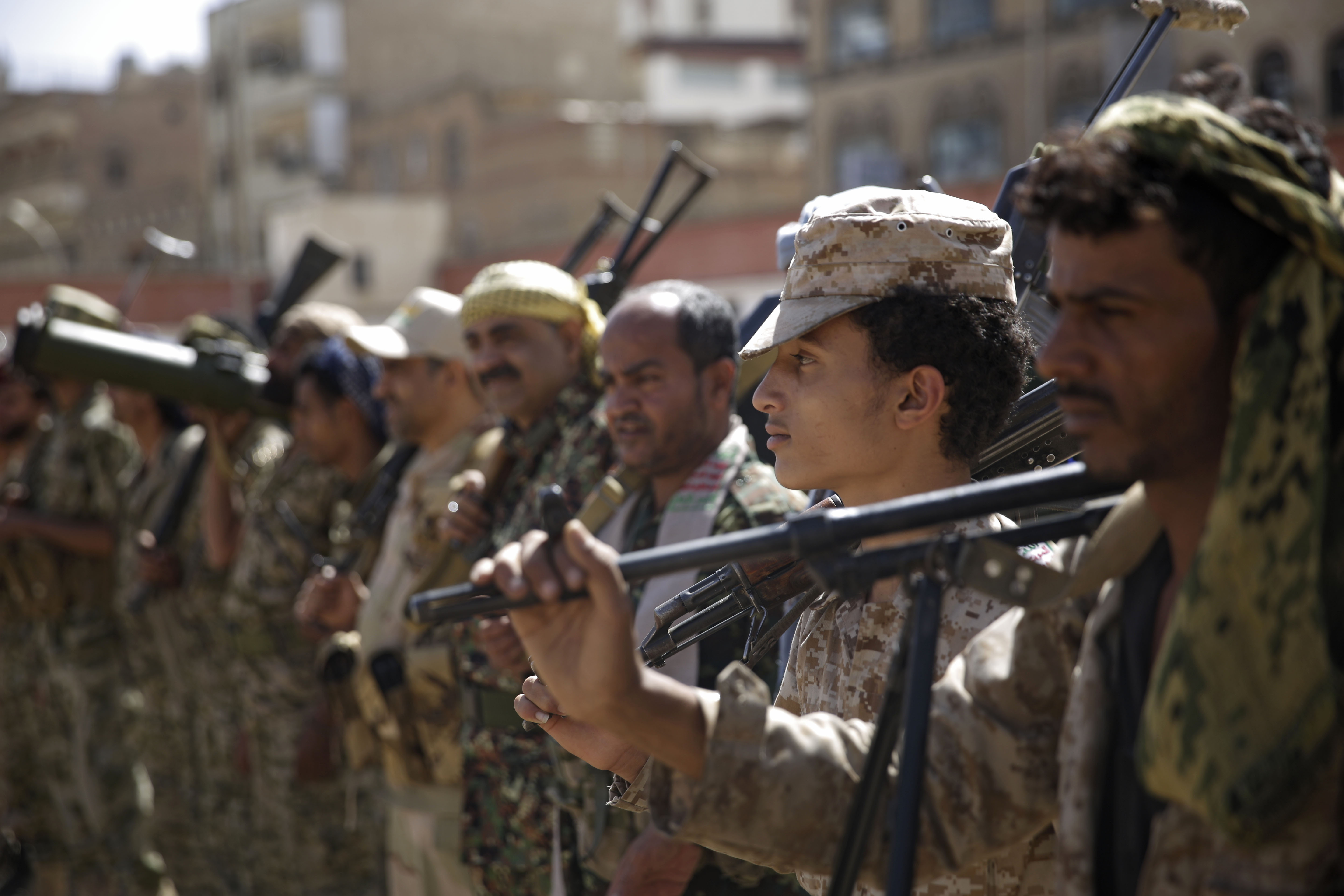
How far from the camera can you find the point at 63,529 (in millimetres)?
6711

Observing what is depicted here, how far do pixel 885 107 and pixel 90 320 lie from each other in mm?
24485

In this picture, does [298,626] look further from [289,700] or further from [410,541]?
[410,541]

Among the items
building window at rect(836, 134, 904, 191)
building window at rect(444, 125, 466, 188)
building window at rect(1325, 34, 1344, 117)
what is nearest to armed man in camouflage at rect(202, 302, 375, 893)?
building window at rect(1325, 34, 1344, 117)

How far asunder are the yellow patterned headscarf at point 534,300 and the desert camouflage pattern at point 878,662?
2003mm

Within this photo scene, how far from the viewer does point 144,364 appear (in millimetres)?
5926

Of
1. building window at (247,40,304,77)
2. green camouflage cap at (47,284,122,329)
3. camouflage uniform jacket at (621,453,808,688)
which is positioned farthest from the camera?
building window at (247,40,304,77)

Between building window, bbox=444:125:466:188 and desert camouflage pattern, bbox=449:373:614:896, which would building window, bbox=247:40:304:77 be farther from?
desert camouflage pattern, bbox=449:373:614:896

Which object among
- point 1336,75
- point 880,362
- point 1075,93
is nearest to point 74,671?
point 880,362

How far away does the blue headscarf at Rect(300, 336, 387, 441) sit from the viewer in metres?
5.39

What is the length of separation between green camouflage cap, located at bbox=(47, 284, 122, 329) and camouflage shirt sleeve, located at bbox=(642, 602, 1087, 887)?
19.0 ft

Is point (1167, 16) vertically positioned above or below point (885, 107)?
above

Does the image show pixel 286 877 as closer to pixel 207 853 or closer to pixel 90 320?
pixel 207 853

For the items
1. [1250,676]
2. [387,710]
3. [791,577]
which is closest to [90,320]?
[387,710]

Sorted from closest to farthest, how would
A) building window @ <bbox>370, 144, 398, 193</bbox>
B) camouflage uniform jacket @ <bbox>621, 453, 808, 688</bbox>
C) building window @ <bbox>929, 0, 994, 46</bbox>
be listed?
camouflage uniform jacket @ <bbox>621, 453, 808, 688</bbox> < building window @ <bbox>929, 0, 994, 46</bbox> < building window @ <bbox>370, 144, 398, 193</bbox>
